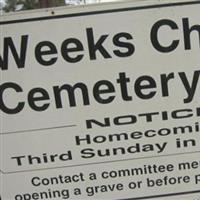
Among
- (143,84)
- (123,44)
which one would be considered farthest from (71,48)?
(143,84)

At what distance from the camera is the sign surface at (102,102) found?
78.5 inches

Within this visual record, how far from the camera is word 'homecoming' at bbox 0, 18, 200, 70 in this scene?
199 centimetres

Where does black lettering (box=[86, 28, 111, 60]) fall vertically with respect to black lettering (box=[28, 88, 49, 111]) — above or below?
above

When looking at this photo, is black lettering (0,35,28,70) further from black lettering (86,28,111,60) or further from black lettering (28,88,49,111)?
black lettering (86,28,111,60)

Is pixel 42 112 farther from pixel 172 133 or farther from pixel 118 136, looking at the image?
pixel 172 133

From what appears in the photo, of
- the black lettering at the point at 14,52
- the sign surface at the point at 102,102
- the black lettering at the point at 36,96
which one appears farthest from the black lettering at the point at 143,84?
the black lettering at the point at 14,52

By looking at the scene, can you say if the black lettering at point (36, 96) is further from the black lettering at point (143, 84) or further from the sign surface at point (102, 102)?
the black lettering at point (143, 84)

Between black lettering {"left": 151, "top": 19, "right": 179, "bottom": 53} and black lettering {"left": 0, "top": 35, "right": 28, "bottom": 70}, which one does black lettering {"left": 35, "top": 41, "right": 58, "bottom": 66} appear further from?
black lettering {"left": 151, "top": 19, "right": 179, "bottom": 53}

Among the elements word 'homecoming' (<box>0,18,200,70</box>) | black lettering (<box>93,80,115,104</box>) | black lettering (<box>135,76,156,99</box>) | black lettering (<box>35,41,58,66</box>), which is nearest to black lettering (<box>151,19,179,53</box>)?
word 'homecoming' (<box>0,18,200,70</box>)

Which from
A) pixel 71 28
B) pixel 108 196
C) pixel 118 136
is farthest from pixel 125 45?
pixel 108 196

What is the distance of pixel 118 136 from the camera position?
209 cm

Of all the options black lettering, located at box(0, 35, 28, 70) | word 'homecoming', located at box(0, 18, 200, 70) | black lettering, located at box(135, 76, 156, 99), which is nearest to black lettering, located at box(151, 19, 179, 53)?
word 'homecoming', located at box(0, 18, 200, 70)

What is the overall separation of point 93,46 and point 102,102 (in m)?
0.24

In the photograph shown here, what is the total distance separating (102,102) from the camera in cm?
205
